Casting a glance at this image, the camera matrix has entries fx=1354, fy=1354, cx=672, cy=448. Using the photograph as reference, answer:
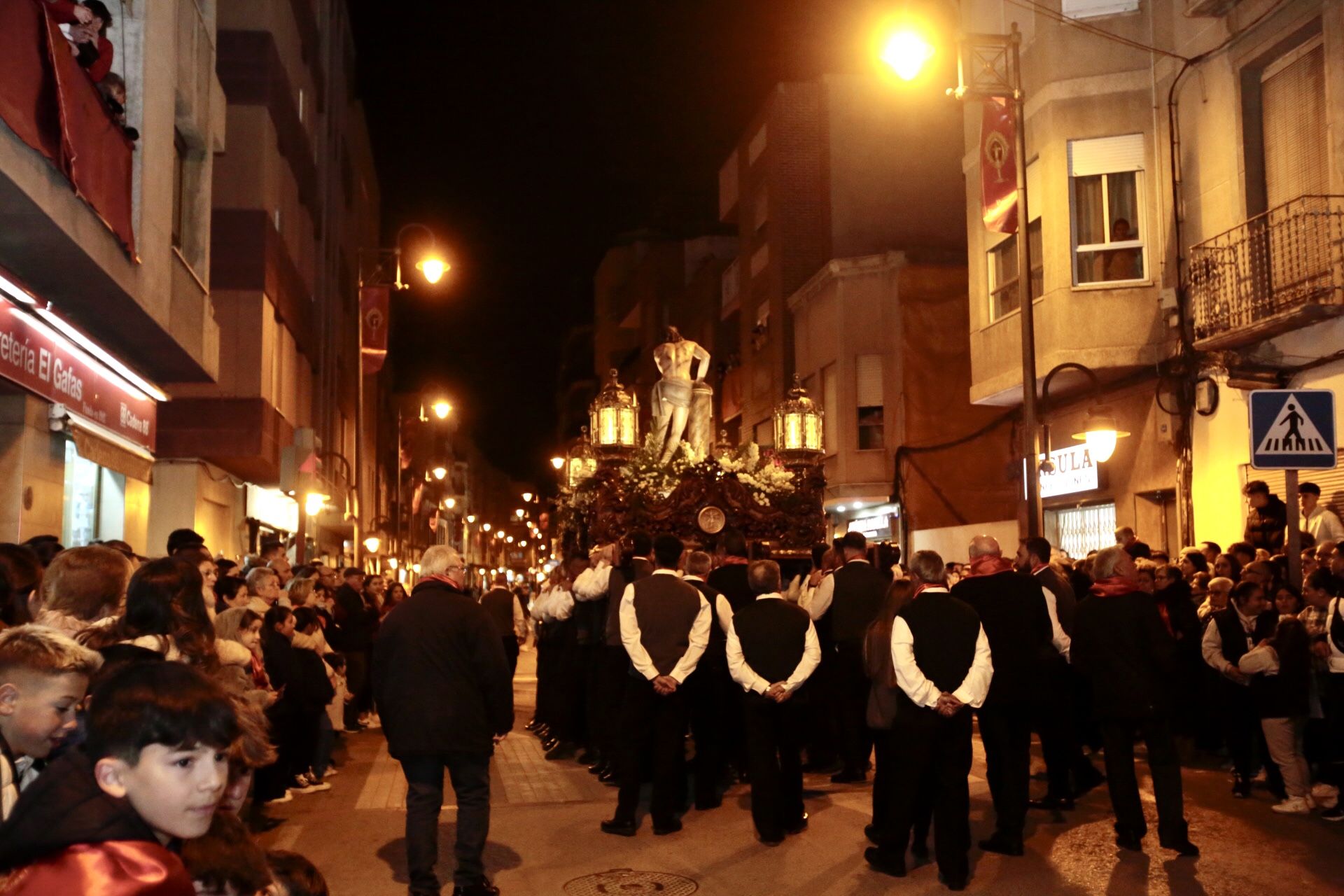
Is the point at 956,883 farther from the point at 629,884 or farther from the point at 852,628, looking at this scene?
the point at 852,628

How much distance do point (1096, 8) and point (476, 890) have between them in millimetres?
16050

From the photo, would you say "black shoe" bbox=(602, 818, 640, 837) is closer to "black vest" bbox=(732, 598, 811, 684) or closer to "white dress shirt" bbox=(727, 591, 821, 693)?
"white dress shirt" bbox=(727, 591, 821, 693)

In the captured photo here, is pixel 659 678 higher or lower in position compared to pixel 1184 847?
higher

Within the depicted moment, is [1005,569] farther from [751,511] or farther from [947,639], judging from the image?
[751,511]

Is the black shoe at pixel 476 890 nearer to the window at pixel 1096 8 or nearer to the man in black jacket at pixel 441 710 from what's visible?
the man in black jacket at pixel 441 710

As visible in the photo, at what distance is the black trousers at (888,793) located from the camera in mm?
8523

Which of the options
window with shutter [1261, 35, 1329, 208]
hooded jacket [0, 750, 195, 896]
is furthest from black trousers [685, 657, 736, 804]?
window with shutter [1261, 35, 1329, 208]

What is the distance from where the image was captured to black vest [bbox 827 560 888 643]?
12.5 metres

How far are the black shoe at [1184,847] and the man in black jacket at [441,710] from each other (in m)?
4.36

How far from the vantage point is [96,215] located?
1125cm

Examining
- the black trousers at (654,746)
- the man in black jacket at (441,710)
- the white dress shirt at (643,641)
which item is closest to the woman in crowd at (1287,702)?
the white dress shirt at (643,641)

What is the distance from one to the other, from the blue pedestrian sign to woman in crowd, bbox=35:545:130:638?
8.50m

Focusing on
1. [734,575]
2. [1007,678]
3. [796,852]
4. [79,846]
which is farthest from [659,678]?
[79,846]

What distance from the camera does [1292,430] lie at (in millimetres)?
10805
